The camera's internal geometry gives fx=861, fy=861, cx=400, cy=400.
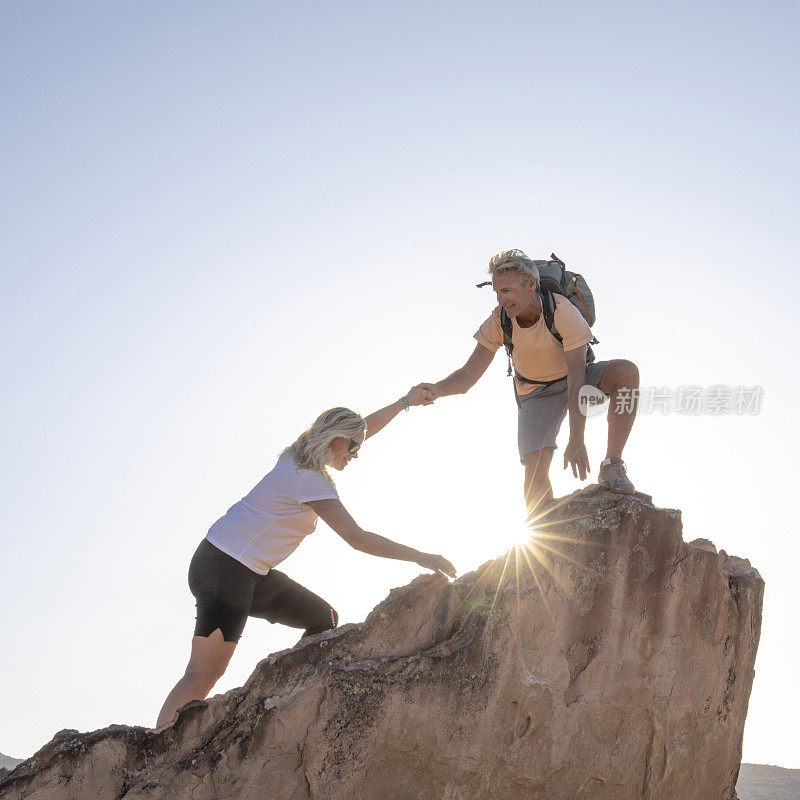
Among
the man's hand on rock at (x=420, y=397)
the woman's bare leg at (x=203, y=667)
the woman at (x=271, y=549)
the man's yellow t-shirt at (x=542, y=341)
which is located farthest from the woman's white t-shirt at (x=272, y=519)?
the man's yellow t-shirt at (x=542, y=341)

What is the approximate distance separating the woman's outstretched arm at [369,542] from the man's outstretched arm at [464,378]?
5.75ft

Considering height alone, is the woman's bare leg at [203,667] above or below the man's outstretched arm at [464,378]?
below

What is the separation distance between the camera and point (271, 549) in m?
5.25

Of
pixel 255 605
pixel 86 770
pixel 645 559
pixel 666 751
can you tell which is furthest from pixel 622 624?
pixel 86 770

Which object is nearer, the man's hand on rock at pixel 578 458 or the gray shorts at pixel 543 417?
the man's hand on rock at pixel 578 458

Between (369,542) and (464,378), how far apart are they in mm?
2022

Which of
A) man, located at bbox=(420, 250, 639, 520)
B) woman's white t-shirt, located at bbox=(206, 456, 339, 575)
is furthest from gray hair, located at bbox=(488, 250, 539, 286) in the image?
woman's white t-shirt, located at bbox=(206, 456, 339, 575)

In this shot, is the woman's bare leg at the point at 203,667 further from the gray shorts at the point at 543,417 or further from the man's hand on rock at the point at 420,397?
the gray shorts at the point at 543,417

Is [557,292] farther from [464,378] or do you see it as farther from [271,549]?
[271,549]

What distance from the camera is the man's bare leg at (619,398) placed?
18.5 ft

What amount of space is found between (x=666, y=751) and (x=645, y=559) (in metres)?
1.09

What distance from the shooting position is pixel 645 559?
16.1 ft

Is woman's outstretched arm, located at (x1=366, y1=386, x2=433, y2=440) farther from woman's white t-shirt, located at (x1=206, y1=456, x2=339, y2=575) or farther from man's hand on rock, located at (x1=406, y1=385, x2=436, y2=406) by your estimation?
woman's white t-shirt, located at (x1=206, y1=456, x2=339, y2=575)

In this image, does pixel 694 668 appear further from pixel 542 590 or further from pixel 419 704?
pixel 419 704
